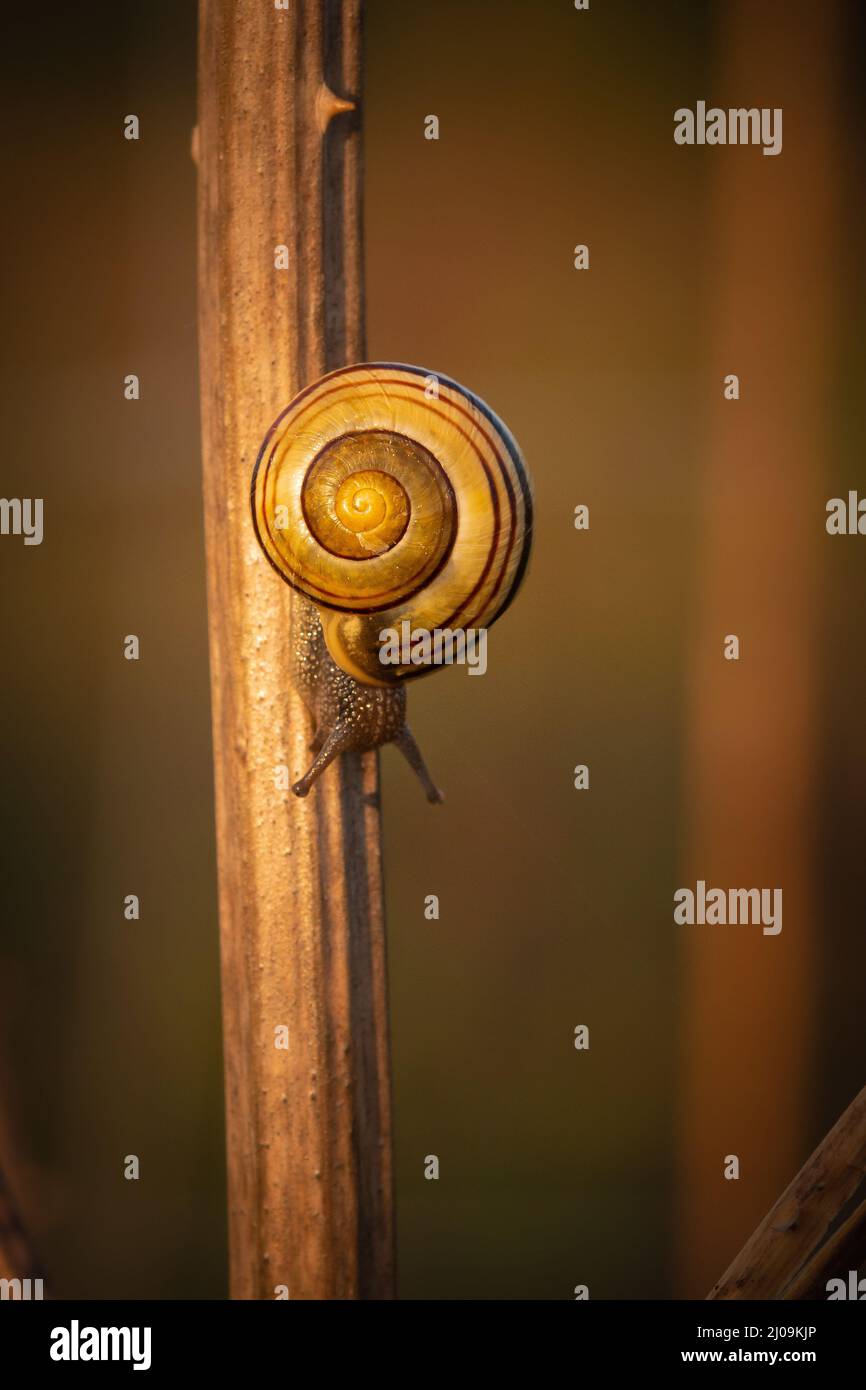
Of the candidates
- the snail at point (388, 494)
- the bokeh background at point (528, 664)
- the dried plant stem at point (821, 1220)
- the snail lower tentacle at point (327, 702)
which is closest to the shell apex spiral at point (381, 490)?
the snail at point (388, 494)

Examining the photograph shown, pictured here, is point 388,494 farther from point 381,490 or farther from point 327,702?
point 327,702

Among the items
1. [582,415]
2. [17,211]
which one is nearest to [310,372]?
[582,415]

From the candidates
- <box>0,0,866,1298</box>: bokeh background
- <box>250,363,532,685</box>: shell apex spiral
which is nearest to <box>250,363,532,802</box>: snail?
<box>250,363,532,685</box>: shell apex spiral

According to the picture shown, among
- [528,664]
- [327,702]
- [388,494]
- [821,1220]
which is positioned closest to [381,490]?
[388,494]

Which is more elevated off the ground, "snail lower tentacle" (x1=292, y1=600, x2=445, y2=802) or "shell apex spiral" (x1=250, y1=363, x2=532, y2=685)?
"shell apex spiral" (x1=250, y1=363, x2=532, y2=685)

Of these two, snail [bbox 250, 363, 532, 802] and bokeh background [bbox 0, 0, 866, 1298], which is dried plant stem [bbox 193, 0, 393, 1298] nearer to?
snail [bbox 250, 363, 532, 802]

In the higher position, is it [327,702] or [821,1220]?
[327,702]
